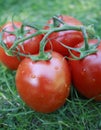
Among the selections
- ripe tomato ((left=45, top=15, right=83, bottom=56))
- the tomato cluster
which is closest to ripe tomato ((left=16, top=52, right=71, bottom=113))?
the tomato cluster

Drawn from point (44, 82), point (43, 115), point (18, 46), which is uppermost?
point (18, 46)

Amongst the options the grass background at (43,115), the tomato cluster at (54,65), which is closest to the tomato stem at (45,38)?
the tomato cluster at (54,65)

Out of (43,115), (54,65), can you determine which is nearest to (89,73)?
(54,65)

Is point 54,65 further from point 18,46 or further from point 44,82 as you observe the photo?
point 18,46

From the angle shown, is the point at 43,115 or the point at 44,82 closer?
the point at 44,82

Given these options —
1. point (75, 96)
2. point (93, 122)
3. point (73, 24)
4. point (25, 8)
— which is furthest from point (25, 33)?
point (25, 8)

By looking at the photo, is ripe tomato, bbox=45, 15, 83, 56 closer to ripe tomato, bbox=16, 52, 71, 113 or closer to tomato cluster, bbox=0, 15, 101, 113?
tomato cluster, bbox=0, 15, 101, 113

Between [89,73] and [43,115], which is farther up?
[89,73]
